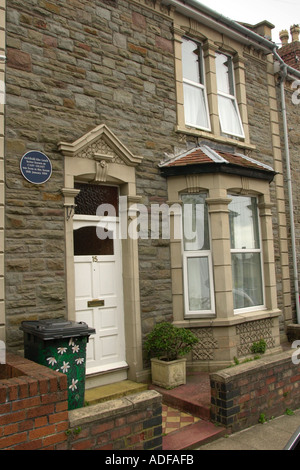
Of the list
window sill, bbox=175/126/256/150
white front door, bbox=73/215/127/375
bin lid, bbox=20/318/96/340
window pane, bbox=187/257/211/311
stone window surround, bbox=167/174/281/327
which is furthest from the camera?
window sill, bbox=175/126/256/150

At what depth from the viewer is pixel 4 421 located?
2947mm

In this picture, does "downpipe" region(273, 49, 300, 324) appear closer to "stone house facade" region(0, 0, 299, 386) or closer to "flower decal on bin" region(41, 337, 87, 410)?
"stone house facade" region(0, 0, 299, 386)

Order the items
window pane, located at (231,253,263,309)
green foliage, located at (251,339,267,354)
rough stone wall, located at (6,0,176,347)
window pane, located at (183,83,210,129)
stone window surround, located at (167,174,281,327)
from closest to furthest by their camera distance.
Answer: rough stone wall, located at (6,0,176,347)
stone window surround, located at (167,174,281,327)
green foliage, located at (251,339,267,354)
window pane, located at (231,253,263,309)
window pane, located at (183,83,210,129)

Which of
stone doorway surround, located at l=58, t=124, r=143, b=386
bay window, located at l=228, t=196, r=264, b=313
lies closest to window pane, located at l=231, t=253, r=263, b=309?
bay window, located at l=228, t=196, r=264, b=313

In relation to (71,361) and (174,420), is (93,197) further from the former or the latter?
(174,420)

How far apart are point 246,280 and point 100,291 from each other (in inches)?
117

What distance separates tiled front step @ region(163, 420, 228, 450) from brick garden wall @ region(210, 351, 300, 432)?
5.1 inches

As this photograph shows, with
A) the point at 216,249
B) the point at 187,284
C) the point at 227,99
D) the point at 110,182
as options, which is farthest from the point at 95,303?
the point at 227,99

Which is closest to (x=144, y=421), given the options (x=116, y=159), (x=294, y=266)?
(x=116, y=159)

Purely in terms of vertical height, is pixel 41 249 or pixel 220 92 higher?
pixel 220 92

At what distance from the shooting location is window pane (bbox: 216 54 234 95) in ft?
27.1

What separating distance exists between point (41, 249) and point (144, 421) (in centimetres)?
257

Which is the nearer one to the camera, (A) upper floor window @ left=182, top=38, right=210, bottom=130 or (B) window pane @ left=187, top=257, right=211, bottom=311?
(B) window pane @ left=187, top=257, right=211, bottom=311

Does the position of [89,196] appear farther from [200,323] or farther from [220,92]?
[220,92]
